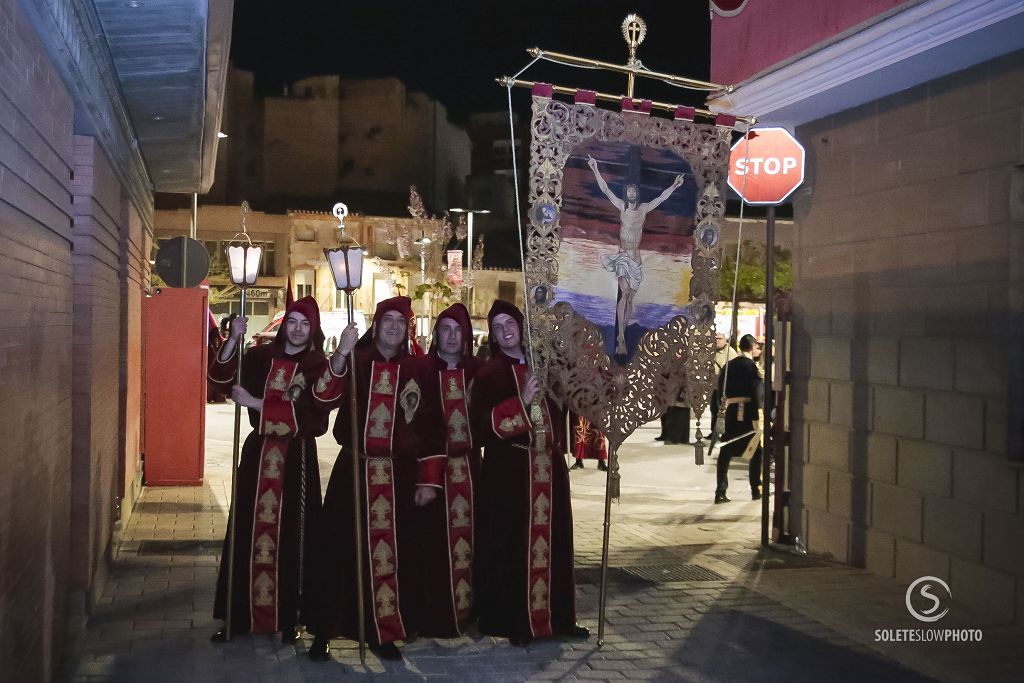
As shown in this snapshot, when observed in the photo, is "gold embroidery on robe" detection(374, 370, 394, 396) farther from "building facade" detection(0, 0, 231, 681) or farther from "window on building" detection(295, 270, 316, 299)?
"window on building" detection(295, 270, 316, 299)

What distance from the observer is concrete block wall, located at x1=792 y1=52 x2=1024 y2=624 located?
614 cm

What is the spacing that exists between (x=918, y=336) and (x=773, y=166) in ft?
6.35

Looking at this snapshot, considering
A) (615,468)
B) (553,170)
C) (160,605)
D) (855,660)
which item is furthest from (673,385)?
(160,605)

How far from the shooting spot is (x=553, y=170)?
5.40 metres

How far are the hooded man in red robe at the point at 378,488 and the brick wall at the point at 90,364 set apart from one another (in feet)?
4.82

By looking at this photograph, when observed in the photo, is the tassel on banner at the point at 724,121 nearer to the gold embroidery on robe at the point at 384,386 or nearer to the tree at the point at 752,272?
the gold embroidery on robe at the point at 384,386

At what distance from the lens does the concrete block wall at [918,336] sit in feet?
20.1

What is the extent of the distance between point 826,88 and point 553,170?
2793 mm

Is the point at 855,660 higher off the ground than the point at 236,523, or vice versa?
the point at 236,523

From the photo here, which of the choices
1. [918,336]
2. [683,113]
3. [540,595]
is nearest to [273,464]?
[540,595]

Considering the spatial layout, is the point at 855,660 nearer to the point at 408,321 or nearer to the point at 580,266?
the point at 580,266

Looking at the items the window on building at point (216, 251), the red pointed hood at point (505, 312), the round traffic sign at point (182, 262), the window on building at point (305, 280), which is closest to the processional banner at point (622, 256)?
the red pointed hood at point (505, 312)

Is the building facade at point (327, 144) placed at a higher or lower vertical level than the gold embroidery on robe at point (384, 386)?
higher

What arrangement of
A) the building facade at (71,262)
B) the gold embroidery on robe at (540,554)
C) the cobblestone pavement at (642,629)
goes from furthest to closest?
the gold embroidery on robe at (540,554), the cobblestone pavement at (642,629), the building facade at (71,262)
